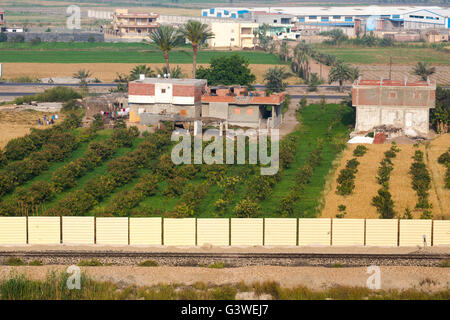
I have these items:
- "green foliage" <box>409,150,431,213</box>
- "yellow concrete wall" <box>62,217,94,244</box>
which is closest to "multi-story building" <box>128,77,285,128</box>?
"green foliage" <box>409,150,431,213</box>

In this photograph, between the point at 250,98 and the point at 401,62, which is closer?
the point at 250,98

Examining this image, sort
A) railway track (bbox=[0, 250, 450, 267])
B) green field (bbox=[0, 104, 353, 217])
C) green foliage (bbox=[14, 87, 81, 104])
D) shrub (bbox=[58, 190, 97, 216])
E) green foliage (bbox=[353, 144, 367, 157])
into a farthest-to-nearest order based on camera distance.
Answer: green foliage (bbox=[14, 87, 81, 104])
green foliage (bbox=[353, 144, 367, 157])
green field (bbox=[0, 104, 353, 217])
shrub (bbox=[58, 190, 97, 216])
railway track (bbox=[0, 250, 450, 267])

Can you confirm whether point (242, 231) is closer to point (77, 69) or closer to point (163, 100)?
point (163, 100)

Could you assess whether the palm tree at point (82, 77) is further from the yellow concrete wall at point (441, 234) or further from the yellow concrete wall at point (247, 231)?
the yellow concrete wall at point (441, 234)

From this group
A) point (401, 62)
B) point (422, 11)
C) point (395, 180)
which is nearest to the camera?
point (395, 180)

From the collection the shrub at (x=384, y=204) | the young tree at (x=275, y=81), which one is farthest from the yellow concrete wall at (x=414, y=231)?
the young tree at (x=275, y=81)

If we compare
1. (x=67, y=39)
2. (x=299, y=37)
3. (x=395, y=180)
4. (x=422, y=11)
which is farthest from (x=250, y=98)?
(x=422, y=11)

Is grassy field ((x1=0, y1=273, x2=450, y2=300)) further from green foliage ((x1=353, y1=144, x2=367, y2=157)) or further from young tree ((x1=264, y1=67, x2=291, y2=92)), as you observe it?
young tree ((x1=264, y1=67, x2=291, y2=92))
